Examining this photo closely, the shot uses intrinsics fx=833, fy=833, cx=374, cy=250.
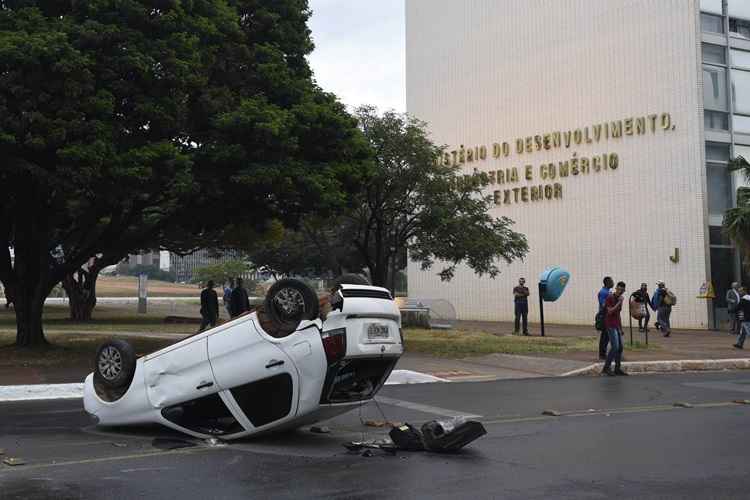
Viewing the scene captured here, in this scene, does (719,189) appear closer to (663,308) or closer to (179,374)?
(663,308)

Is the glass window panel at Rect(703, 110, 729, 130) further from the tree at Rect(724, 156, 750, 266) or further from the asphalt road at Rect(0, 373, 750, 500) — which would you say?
the asphalt road at Rect(0, 373, 750, 500)

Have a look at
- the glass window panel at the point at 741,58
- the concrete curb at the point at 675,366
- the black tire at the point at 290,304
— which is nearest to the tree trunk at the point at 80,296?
the concrete curb at the point at 675,366

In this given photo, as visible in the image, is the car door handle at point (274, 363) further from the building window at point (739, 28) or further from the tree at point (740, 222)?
the building window at point (739, 28)

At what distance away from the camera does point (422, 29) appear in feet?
144

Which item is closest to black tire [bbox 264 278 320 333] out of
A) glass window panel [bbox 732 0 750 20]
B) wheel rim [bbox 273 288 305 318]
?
wheel rim [bbox 273 288 305 318]

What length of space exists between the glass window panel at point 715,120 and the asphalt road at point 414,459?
23.3 meters

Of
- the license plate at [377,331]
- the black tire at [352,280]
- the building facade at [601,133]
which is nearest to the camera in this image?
the license plate at [377,331]

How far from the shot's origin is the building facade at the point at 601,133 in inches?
1245

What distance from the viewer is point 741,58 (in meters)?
33.4

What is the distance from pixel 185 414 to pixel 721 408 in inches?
285

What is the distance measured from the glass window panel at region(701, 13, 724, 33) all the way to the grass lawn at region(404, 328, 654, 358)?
50.8 ft

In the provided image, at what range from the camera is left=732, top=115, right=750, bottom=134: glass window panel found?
3272 cm

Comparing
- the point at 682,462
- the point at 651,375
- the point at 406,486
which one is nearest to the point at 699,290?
the point at 651,375

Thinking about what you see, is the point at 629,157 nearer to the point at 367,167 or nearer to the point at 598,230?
the point at 598,230
